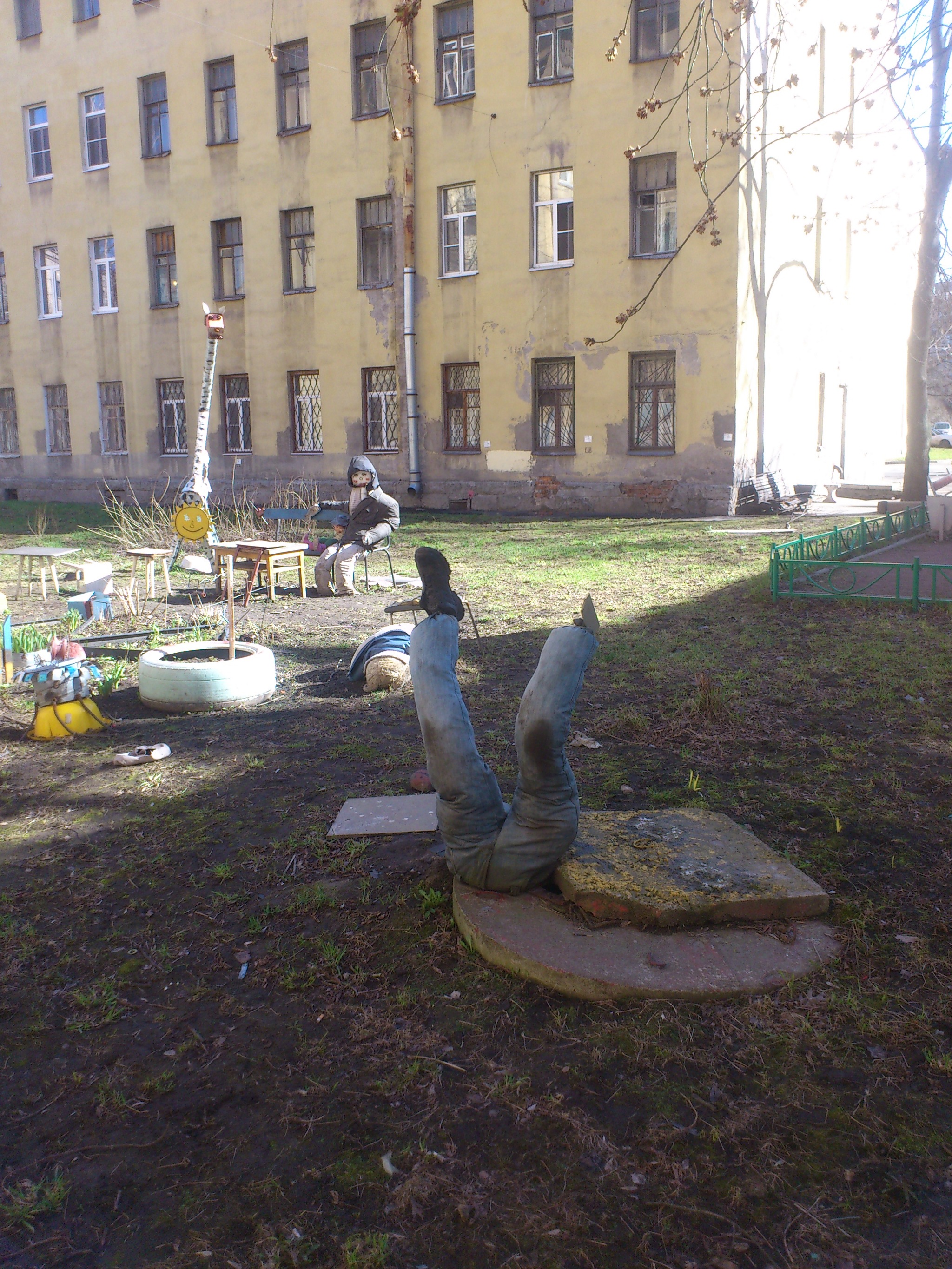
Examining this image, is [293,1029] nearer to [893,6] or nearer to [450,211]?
[893,6]

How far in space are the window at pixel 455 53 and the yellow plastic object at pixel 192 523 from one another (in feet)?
48.6

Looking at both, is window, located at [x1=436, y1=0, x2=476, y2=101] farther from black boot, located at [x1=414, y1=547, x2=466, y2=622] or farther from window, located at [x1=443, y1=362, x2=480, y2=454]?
black boot, located at [x1=414, y1=547, x2=466, y2=622]

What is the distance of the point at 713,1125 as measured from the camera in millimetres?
2479

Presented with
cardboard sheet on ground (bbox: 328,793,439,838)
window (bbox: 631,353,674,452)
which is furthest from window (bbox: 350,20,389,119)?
cardboard sheet on ground (bbox: 328,793,439,838)

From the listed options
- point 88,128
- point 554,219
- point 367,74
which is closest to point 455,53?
point 367,74

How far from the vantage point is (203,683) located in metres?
6.38

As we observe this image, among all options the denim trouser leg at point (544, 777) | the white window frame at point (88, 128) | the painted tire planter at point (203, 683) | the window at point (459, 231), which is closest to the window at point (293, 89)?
the window at point (459, 231)

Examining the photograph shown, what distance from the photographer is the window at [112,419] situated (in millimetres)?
25219

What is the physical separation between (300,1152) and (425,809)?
2.13 m

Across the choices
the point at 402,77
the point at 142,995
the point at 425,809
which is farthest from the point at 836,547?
the point at 402,77

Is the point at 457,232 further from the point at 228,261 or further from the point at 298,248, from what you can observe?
the point at 228,261

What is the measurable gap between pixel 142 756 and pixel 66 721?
34.9 inches

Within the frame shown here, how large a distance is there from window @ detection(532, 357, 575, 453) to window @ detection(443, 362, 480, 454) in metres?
1.35

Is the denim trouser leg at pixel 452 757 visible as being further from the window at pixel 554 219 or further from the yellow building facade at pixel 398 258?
the window at pixel 554 219
